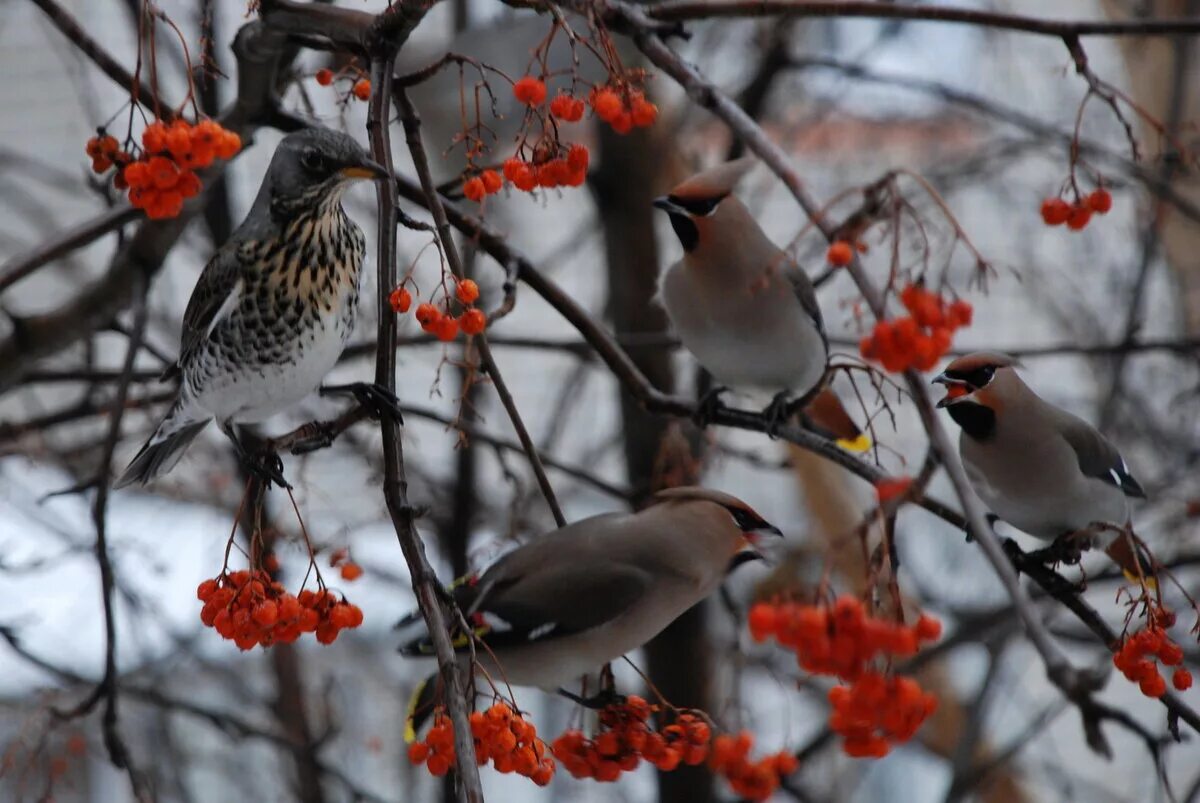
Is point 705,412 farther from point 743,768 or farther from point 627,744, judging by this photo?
point 743,768

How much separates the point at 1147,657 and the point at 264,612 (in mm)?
1016

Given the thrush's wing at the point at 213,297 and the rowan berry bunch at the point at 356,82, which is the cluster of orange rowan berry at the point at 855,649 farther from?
the thrush's wing at the point at 213,297

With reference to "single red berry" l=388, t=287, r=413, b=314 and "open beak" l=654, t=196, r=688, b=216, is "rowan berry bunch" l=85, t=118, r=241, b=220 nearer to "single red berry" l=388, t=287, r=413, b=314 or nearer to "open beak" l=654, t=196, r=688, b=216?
"single red berry" l=388, t=287, r=413, b=314

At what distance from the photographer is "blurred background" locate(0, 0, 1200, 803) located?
3168 millimetres

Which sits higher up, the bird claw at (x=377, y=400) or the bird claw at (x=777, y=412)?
the bird claw at (x=777, y=412)

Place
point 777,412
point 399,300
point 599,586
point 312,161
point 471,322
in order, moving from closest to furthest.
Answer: point 399,300, point 471,322, point 312,161, point 599,586, point 777,412

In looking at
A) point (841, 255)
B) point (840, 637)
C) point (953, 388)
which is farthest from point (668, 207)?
point (840, 637)

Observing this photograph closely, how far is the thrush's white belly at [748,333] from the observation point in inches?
100

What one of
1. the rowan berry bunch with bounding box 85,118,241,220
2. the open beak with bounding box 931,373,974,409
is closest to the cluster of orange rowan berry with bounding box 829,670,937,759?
the rowan berry bunch with bounding box 85,118,241,220

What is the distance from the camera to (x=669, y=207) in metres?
2.34

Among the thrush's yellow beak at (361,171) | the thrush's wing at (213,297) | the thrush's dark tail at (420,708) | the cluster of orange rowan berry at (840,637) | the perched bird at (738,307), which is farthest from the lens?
the perched bird at (738,307)

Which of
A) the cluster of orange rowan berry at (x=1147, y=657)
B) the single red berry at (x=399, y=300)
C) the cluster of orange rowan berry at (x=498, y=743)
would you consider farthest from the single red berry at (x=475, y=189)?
the cluster of orange rowan berry at (x=1147, y=657)

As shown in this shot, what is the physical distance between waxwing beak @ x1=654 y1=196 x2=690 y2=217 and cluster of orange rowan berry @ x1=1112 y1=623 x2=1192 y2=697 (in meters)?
1.00

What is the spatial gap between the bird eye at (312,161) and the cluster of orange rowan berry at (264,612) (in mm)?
624
